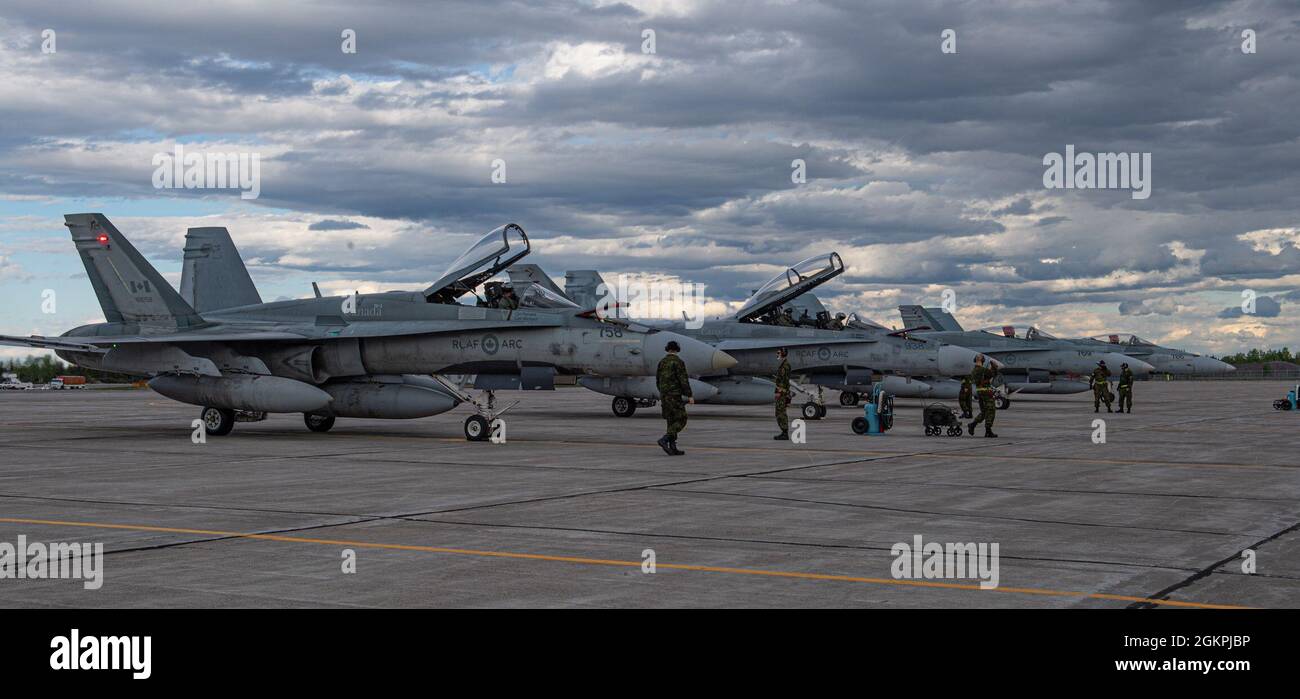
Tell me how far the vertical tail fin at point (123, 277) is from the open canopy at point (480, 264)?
559 cm

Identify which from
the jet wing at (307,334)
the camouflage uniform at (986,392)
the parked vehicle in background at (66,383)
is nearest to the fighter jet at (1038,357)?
the camouflage uniform at (986,392)

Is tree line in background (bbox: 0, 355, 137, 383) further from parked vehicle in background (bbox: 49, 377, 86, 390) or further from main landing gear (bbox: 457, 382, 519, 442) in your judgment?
main landing gear (bbox: 457, 382, 519, 442)

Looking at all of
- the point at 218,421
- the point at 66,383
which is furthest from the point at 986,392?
the point at 66,383

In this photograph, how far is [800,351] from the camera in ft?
102

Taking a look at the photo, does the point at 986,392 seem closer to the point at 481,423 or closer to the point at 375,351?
the point at 481,423

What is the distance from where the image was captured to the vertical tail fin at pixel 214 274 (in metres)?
26.7

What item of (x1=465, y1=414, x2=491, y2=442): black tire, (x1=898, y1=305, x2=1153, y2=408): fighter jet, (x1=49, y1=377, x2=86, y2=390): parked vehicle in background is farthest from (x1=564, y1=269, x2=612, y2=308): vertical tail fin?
(x1=49, y1=377, x2=86, y2=390): parked vehicle in background

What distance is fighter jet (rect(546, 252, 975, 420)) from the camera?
29516mm

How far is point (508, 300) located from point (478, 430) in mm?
2573

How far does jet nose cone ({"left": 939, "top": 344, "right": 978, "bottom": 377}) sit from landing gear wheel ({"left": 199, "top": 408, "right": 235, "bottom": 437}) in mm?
19284
